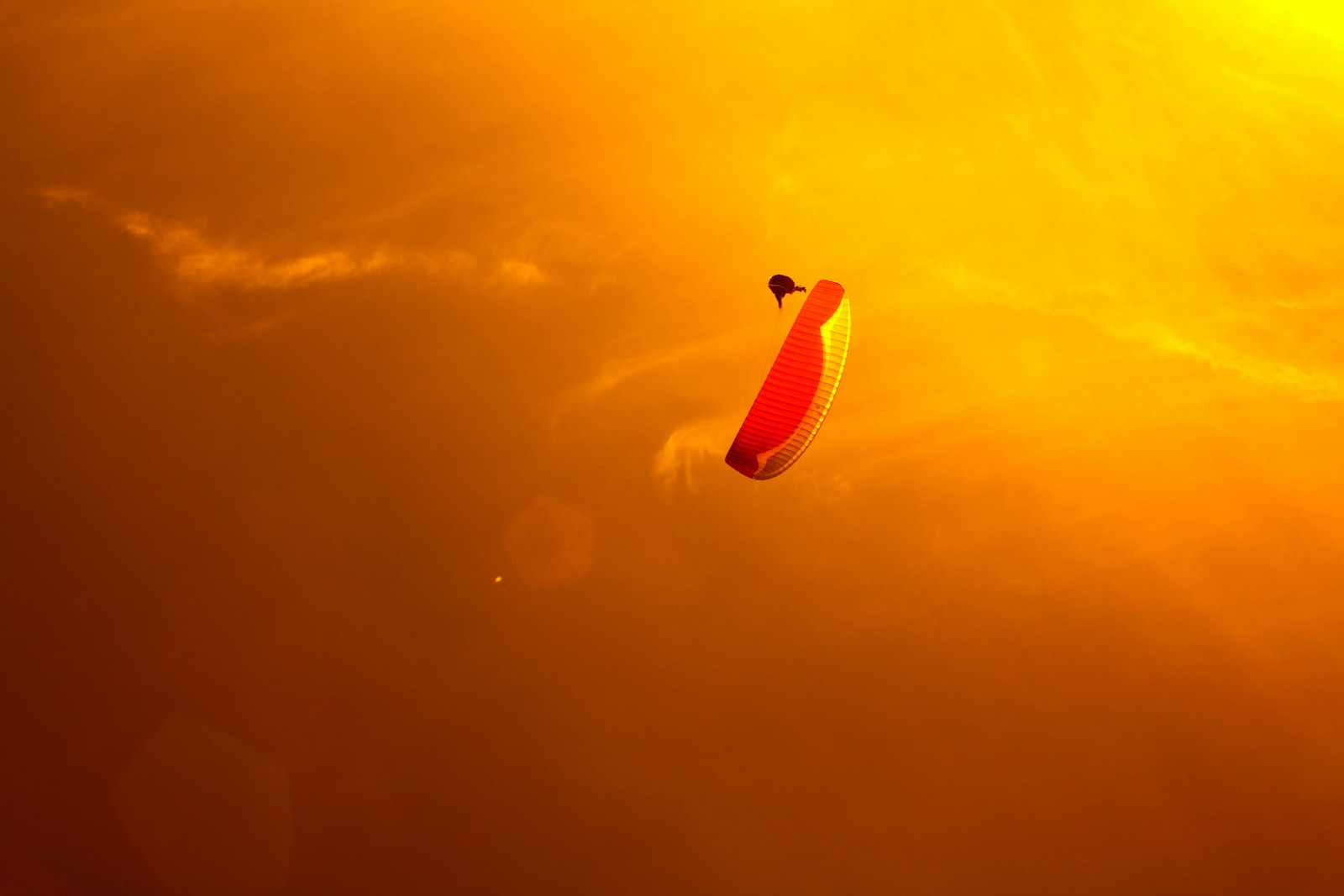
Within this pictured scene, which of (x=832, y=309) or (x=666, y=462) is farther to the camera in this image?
(x=666, y=462)

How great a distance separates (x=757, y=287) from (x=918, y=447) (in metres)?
3.56

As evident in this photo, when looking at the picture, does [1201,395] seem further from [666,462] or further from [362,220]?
[362,220]

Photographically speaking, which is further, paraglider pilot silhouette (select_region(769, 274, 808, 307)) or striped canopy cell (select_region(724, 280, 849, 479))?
paraglider pilot silhouette (select_region(769, 274, 808, 307))

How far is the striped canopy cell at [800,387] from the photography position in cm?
1451

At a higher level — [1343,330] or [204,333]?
[1343,330]

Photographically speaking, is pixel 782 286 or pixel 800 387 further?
pixel 782 286

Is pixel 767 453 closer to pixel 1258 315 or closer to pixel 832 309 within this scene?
pixel 832 309

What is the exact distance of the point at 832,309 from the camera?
575 inches

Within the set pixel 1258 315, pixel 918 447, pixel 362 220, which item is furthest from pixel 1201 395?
pixel 362 220

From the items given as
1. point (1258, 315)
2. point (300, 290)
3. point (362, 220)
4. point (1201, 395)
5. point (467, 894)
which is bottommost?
point (467, 894)

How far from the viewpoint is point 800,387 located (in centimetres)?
1452

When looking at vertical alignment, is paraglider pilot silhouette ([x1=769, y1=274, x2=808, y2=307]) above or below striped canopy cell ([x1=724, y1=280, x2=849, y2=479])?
above

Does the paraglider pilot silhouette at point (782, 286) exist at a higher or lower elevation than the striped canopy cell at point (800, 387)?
higher

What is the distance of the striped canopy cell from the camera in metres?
14.5
